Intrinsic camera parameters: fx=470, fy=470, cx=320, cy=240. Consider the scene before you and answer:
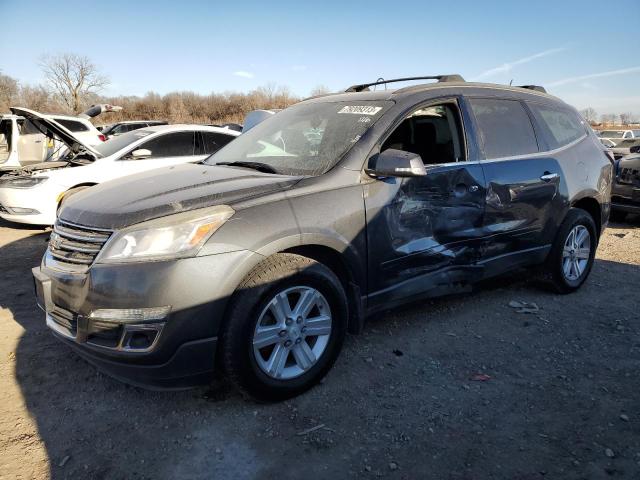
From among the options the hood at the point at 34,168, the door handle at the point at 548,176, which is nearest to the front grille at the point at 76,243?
the door handle at the point at 548,176

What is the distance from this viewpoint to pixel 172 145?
7.46 meters

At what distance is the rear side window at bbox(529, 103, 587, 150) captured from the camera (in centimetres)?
416

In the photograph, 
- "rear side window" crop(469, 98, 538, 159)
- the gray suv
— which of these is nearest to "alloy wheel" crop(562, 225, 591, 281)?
the gray suv

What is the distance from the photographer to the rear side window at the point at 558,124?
4160 mm

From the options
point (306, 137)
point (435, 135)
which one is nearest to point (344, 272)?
point (306, 137)

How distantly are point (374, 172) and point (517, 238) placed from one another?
164 cm

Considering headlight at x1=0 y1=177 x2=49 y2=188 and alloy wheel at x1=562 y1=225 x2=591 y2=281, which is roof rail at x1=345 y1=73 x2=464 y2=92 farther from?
headlight at x1=0 y1=177 x2=49 y2=188

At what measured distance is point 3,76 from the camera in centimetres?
4347

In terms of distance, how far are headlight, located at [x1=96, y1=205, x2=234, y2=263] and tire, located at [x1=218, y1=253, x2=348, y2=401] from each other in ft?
1.10

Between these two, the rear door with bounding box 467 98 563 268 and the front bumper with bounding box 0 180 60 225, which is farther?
the front bumper with bounding box 0 180 60 225

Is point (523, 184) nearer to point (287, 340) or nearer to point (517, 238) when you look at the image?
point (517, 238)

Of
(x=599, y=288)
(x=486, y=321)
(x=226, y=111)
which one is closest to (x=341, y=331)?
(x=486, y=321)

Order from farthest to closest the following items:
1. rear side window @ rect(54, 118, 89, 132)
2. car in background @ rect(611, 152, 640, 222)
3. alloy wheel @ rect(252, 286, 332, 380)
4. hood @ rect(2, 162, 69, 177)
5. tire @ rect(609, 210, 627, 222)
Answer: rear side window @ rect(54, 118, 89, 132) < tire @ rect(609, 210, 627, 222) < car in background @ rect(611, 152, 640, 222) < hood @ rect(2, 162, 69, 177) < alloy wheel @ rect(252, 286, 332, 380)

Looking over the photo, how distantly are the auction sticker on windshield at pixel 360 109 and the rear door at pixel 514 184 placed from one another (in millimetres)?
885
